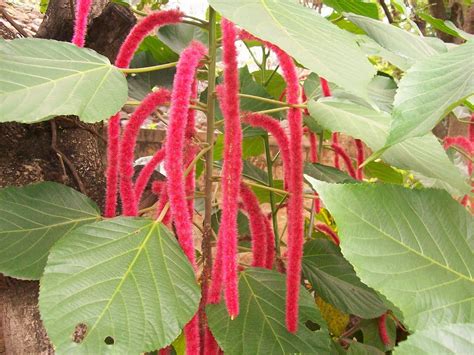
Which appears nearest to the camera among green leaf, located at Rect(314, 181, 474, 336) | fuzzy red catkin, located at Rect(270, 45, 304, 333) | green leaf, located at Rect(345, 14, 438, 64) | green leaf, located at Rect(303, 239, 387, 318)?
green leaf, located at Rect(314, 181, 474, 336)

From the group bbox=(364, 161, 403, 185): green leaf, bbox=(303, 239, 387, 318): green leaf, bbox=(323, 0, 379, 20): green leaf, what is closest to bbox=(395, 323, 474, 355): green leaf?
bbox=(303, 239, 387, 318): green leaf

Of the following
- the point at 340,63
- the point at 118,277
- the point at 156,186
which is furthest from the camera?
the point at 156,186

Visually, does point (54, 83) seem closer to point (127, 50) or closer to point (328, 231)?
point (127, 50)

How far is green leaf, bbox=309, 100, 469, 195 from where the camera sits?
0.57 meters

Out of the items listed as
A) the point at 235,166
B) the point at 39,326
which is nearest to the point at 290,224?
the point at 235,166

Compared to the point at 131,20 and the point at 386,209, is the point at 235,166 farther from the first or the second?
the point at 131,20

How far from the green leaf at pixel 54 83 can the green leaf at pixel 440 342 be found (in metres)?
0.32

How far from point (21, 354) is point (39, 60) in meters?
0.40

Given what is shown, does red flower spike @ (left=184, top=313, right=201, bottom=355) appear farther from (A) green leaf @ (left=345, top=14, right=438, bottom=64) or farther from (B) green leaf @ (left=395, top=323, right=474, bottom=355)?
(A) green leaf @ (left=345, top=14, right=438, bottom=64)

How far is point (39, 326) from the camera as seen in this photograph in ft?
2.29

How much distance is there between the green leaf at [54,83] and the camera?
476mm

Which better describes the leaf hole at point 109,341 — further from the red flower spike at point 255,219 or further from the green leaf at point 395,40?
the green leaf at point 395,40

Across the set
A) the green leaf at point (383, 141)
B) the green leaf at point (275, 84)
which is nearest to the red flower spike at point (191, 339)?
the green leaf at point (383, 141)

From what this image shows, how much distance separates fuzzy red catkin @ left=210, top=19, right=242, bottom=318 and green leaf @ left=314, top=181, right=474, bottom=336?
0.27 ft
